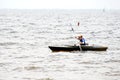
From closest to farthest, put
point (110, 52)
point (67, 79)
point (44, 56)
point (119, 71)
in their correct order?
point (67, 79)
point (119, 71)
point (44, 56)
point (110, 52)

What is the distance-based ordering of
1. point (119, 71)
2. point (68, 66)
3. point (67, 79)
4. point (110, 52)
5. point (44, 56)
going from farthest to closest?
point (110, 52), point (44, 56), point (68, 66), point (119, 71), point (67, 79)

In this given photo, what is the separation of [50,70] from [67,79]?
3.01 metres

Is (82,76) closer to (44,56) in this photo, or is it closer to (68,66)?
(68,66)

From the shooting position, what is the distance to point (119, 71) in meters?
24.3

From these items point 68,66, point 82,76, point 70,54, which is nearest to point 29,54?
point 70,54

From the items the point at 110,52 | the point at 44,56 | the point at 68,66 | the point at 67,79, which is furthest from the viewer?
the point at 110,52

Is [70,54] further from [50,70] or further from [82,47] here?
[50,70]

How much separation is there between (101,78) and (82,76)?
129 cm

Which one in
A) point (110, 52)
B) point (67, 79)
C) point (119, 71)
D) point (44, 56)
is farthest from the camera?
point (110, 52)

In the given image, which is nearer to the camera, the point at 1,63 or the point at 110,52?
the point at 1,63

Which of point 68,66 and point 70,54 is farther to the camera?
point 70,54

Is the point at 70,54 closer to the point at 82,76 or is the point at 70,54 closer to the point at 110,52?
the point at 110,52

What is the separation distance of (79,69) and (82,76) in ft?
7.74

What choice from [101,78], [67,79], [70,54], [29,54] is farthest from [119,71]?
[29,54]
